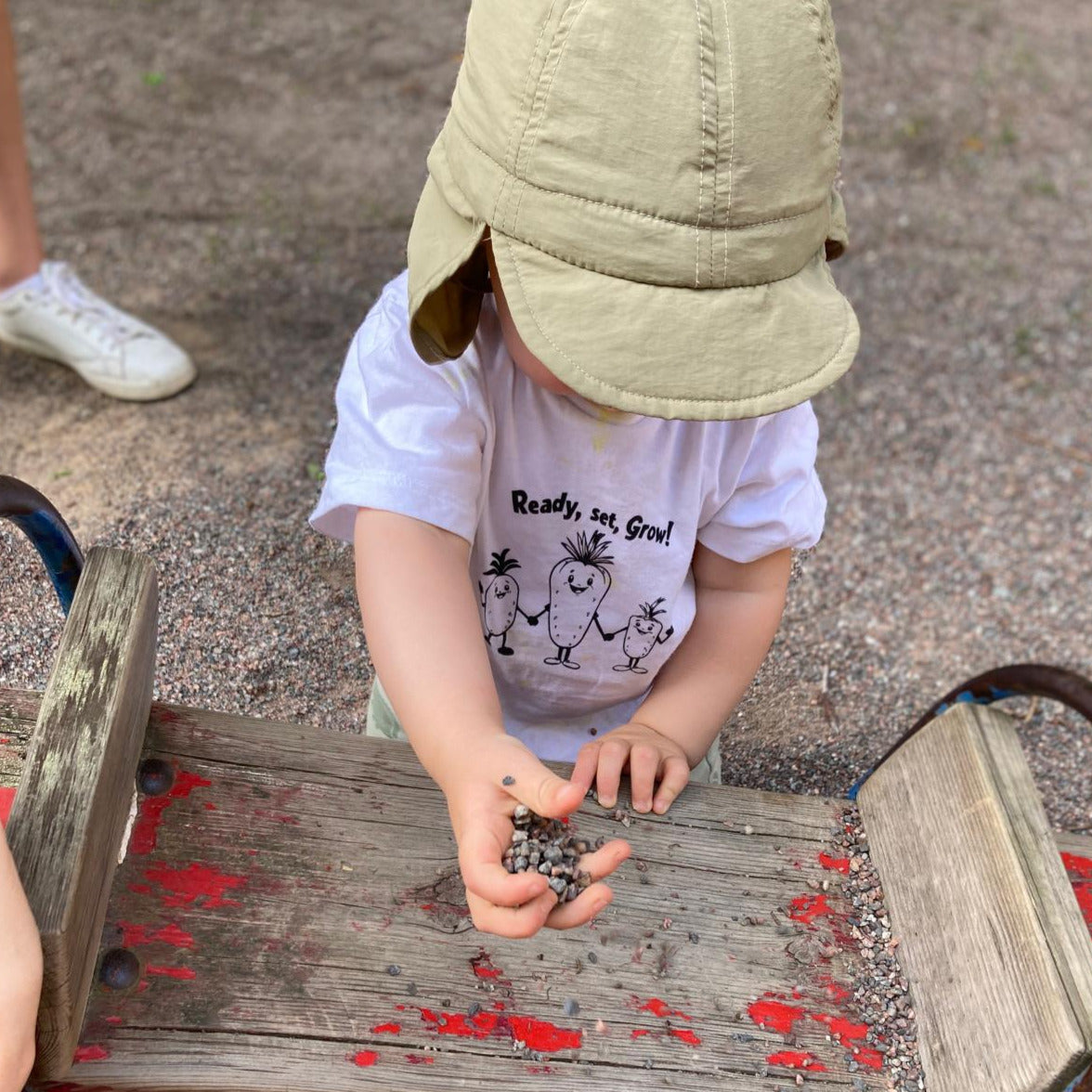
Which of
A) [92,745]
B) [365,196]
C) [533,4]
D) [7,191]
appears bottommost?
[365,196]

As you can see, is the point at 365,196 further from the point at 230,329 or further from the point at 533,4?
the point at 533,4

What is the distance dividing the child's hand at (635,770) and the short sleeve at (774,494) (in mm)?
283

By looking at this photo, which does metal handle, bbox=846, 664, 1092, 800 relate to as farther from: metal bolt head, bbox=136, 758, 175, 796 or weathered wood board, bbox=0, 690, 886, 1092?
metal bolt head, bbox=136, 758, 175, 796

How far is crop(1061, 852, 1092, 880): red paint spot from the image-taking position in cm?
152

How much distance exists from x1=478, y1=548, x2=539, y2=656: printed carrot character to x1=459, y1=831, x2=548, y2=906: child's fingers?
0.53m

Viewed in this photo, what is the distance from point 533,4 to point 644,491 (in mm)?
598

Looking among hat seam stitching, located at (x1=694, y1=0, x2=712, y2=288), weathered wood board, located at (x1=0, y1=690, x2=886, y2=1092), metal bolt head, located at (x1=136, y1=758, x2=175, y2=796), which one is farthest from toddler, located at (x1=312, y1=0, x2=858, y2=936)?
metal bolt head, located at (x1=136, y1=758, x2=175, y2=796)

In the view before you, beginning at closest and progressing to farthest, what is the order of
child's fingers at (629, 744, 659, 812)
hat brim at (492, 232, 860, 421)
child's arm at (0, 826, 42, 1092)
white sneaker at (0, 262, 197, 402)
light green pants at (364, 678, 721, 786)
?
child's arm at (0, 826, 42, 1092) → hat brim at (492, 232, 860, 421) → child's fingers at (629, 744, 659, 812) → light green pants at (364, 678, 721, 786) → white sneaker at (0, 262, 197, 402)

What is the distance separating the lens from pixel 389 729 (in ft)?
6.00

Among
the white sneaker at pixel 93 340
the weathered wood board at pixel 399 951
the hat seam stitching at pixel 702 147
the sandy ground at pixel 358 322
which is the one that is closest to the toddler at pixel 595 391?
the hat seam stitching at pixel 702 147

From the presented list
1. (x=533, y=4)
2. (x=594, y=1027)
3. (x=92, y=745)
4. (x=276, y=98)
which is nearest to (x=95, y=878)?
(x=92, y=745)

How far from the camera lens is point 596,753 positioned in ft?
4.57

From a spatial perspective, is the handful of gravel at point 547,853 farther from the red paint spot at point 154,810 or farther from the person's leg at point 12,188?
the person's leg at point 12,188

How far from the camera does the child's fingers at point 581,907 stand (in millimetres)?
1019
